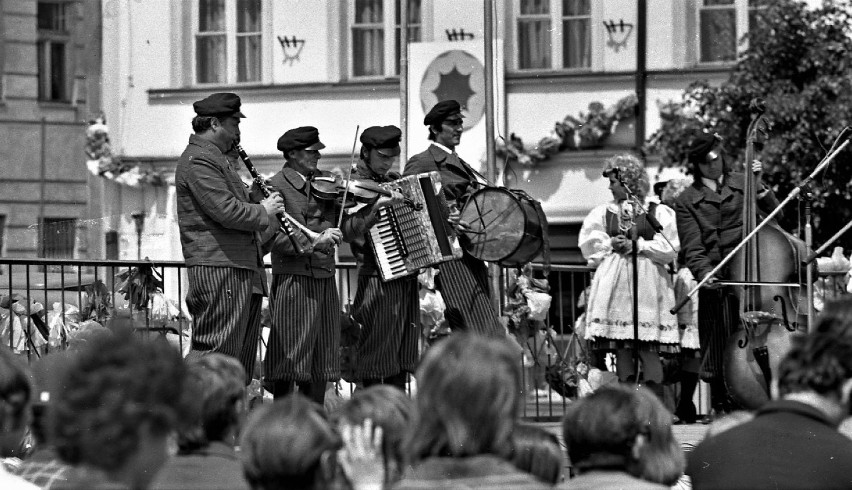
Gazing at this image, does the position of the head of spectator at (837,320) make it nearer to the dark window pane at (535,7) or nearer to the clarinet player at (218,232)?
the clarinet player at (218,232)

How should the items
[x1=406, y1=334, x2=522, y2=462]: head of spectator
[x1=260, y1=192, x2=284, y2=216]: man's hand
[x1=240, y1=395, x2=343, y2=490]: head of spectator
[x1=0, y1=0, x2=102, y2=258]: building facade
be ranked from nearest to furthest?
[x1=406, y1=334, x2=522, y2=462]: head of spectator → [x1=240, y1=395, x2=343, y2=490]: head of spectator → [x1=260, y1=192, x2=284, y2=216]: man's hand → [x1=0, y1=0, x2=102, y2=258]: building facade

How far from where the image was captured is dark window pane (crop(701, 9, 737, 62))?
19375 mm

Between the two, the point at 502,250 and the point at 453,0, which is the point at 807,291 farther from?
the point at 453,0

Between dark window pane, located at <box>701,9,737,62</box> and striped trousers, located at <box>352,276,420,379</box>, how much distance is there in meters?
11.5

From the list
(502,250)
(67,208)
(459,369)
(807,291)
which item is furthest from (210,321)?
(67,208)

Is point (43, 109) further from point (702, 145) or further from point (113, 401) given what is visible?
point (113, 401)

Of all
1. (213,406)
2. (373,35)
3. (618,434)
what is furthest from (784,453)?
(373,35)

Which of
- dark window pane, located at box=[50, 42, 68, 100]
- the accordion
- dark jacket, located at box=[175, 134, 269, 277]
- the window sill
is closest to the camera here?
dark jacket, located at box=[175, 134, 269, 277]

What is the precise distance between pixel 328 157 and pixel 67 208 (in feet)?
26.4

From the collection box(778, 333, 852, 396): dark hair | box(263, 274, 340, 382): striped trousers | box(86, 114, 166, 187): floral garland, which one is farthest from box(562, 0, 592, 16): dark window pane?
box(778, 333, 852, 396): dark hair

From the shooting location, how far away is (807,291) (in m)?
9.16

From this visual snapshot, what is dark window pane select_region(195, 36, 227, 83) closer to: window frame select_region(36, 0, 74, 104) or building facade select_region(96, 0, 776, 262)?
building facade select_region(96, 0, 776, 262)

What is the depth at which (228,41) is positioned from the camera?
2084cm

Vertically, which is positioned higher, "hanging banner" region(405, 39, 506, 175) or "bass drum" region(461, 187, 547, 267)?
"hanging banner" region(405, 39, 506, 175)
